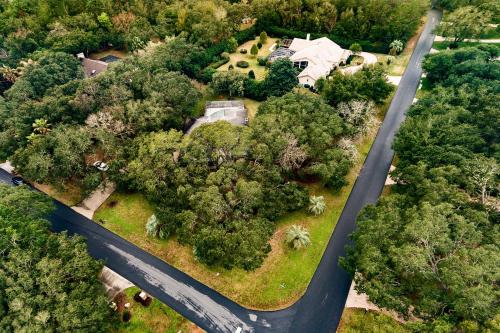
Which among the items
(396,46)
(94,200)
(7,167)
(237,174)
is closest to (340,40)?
(396,46)

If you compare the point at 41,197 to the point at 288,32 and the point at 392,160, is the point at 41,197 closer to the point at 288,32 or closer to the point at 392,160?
the point at 392,160

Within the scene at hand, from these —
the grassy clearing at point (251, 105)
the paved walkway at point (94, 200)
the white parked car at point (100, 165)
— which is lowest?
the paved walkway at point (94, 200)

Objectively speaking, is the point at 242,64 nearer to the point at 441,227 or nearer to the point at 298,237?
the point at 298,237

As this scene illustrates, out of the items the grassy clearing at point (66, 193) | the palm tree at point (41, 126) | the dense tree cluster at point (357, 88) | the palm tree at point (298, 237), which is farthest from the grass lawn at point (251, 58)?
the palm tree at point (298, 237)

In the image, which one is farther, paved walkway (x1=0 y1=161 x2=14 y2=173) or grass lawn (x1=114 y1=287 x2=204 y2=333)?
paved walkway (x1=0 y1=161 x2=14 y2=173)

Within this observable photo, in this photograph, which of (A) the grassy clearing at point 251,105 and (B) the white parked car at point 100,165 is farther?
(A) the grassy clearing at point 251,105

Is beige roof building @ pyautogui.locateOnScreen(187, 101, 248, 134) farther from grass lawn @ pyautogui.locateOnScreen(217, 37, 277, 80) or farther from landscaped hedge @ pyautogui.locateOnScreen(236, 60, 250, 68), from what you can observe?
landscaped hedge @ pyautogui.locateOnScreen(236, 60, 250, 68)

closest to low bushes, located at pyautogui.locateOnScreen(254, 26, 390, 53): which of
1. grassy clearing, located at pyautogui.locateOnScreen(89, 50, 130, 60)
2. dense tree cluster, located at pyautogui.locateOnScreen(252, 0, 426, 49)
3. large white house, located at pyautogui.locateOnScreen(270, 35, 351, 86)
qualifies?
dense tree cluster, located at pyautogui.locateOnScreen(252, 0, 426, 49)

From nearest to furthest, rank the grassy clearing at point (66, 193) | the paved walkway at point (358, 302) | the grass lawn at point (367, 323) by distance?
the grass lawn at point (367, 323), the paved walkway at point (358, 302), the grassy clearing at point (66, 193)

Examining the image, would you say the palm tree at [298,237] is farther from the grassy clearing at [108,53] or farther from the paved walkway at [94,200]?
the grassy clearing at [108,53]
